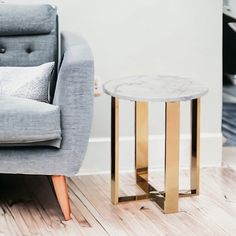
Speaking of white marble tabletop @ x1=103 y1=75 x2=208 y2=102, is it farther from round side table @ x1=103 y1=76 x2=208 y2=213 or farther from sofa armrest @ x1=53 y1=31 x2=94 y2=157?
sofa armrest @ x1=53 y1=31 x2=94 y2=157

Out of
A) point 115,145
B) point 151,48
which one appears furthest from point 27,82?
point 151,48

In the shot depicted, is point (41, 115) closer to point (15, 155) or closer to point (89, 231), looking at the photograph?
point (15, 155)

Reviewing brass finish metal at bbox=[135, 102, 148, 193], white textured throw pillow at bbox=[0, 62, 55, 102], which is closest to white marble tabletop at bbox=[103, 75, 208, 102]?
brass finish metal at bbox=[135, 102, 148, 193]

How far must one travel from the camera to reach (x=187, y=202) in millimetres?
2580

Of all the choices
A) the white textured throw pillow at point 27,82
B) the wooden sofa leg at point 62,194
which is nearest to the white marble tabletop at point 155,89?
the white textured throw pillow at point 27,82

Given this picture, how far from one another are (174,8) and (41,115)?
1010 mm

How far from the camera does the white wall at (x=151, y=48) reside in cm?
288

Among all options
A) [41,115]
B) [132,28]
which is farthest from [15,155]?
[132,28]

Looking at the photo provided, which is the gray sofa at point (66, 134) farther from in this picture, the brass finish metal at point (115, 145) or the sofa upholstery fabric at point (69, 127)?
the brass finish metal at point (115, 145)

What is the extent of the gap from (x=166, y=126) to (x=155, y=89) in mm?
177

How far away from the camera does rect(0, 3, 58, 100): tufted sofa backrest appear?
267 cm

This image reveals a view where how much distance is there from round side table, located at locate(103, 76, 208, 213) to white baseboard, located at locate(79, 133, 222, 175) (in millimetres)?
230

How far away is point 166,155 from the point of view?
7.84ft

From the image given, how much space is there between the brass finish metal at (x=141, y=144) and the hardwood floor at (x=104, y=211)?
6 centimetres
